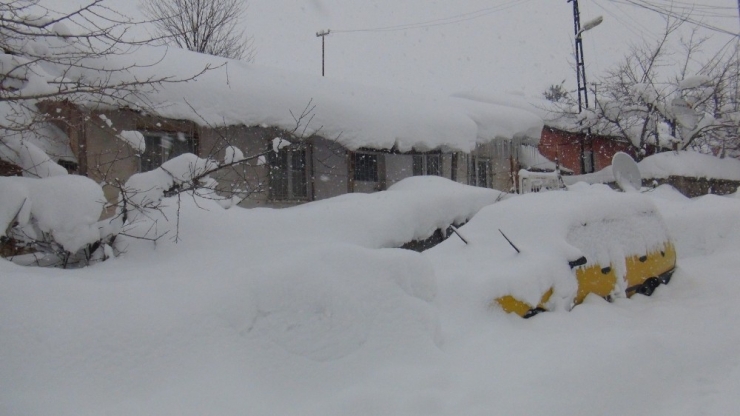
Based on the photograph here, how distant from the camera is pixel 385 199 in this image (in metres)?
8.70

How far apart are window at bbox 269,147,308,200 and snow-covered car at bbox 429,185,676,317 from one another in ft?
24.3

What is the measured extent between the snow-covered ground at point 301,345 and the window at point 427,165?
11.6 meters

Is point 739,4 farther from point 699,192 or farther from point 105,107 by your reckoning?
point 105,107

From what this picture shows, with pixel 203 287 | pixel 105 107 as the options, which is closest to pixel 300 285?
pixel 203 287

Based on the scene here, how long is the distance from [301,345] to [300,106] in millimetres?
8512

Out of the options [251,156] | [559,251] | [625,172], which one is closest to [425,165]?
[625,172]

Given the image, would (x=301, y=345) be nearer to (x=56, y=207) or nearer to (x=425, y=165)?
(x=56, y=207)

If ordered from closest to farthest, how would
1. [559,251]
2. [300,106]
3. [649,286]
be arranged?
1. [559,251]
2. [649,286]
3. [300,106]

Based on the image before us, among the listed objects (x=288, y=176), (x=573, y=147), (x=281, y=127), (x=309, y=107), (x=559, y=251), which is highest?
(x=573, y=147)

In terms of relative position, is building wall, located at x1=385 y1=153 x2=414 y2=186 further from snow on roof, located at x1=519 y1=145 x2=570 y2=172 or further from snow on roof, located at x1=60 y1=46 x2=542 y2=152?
snow on roof, located at x1=519 y1=145 x2=570 y2=172

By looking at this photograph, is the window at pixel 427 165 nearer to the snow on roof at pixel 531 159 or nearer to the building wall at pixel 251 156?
the building wall at pixel 251 156

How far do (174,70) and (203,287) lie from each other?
7.63m

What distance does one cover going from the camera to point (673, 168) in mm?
19188

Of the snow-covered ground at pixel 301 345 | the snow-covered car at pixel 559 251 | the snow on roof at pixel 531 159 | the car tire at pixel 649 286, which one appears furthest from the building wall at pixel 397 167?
the snow-covered ground at pixel 301 345
